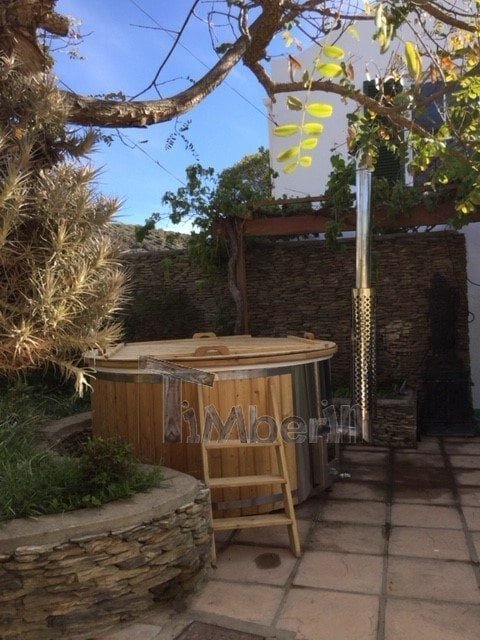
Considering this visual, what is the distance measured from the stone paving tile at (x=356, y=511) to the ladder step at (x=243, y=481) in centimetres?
87

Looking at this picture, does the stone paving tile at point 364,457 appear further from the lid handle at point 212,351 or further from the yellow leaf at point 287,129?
the yellow leaf at point 287,129

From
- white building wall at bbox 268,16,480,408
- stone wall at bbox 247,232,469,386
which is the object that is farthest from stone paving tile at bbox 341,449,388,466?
white building wall at bbox 268,16,480,408

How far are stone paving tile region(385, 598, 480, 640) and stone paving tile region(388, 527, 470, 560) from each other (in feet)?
2.29

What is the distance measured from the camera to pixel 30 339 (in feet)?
8.48

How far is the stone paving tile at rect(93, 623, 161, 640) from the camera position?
115 inches

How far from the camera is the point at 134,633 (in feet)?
9.71

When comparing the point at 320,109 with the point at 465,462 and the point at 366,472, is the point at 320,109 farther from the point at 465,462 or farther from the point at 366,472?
the point at 465,462

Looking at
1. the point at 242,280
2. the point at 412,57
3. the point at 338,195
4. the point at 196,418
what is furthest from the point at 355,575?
the point at 242,280

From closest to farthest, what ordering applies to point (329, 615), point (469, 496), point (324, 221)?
1. point (329, 615)
2. point (469, 496)
3. point (324, 221)

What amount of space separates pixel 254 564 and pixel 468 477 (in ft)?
9.27

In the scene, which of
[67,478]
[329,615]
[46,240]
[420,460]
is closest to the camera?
[46,240]

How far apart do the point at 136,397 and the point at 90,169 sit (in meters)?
2.01

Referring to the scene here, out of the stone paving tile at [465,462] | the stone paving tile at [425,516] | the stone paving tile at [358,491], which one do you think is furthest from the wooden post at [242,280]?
the stone paving tile at [425,516]

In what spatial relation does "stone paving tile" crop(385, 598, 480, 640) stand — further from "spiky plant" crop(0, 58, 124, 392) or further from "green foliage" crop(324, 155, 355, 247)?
"green foliage" crop(324, 155, 355, 247)
